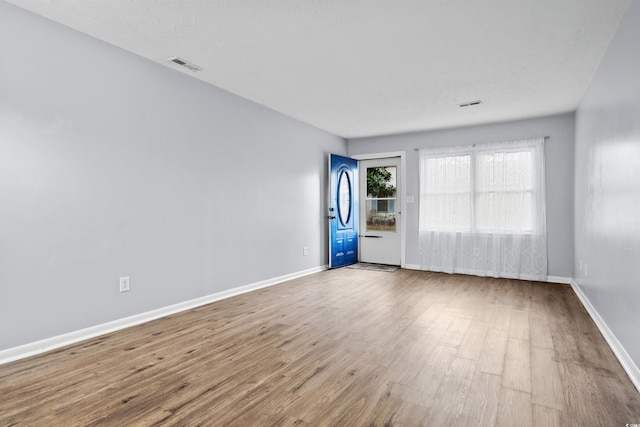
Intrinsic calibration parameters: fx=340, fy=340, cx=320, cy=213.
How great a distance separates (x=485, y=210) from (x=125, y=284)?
516 centimetres

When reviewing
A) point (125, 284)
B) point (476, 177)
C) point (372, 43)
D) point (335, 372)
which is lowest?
point (335, 372)

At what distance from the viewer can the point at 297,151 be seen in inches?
216

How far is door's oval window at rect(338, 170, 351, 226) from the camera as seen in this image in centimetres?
639

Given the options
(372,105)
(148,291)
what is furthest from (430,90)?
(148,291)

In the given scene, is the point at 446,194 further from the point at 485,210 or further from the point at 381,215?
the point at 381,215

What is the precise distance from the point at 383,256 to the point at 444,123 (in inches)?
107

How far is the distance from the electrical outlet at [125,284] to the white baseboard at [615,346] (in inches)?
153

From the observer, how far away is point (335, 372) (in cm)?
230

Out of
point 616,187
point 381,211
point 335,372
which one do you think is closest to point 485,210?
point 381,211

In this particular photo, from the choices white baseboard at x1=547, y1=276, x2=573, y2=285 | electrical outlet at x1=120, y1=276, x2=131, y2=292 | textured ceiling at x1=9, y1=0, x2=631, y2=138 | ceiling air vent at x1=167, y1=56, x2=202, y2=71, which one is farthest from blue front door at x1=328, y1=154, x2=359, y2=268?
electrical outlet at x1=120, y1=276, x2=131, y2=292

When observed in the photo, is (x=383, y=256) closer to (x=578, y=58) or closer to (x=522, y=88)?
(x=522, y=88)

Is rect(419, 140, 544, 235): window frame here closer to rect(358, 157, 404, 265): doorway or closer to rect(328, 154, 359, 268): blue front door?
rect(358, 157, 404, 265): doorway

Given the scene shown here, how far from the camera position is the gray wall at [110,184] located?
8.25ft

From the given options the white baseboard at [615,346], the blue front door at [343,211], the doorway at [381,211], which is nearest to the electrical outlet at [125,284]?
the blue front door at [343,211]
